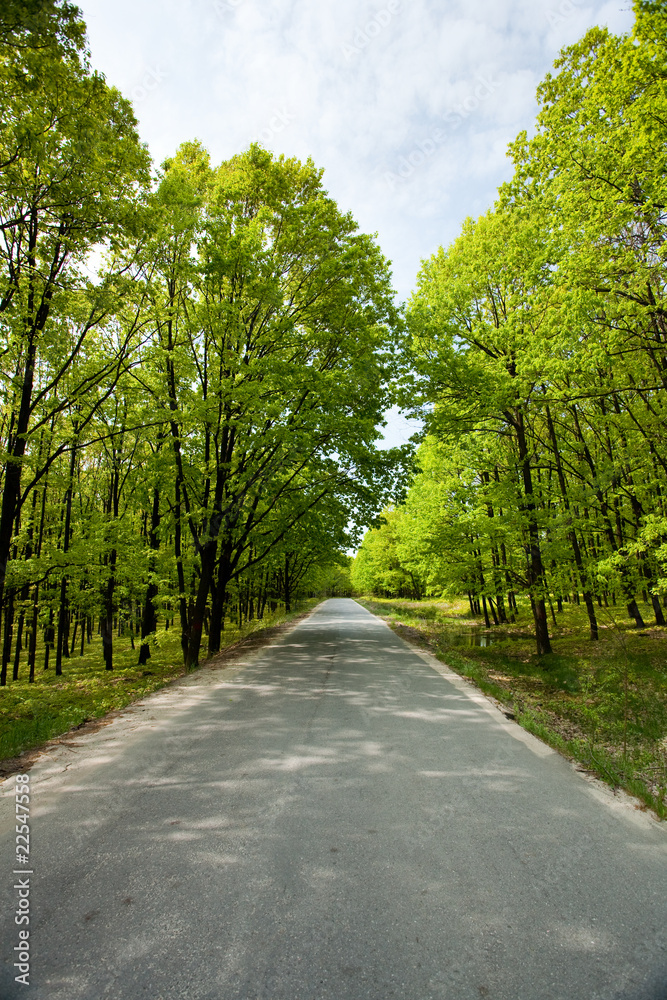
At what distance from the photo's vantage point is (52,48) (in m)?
6.18

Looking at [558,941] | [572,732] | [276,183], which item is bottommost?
[572,732]

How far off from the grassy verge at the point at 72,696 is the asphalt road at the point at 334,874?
1111 mm

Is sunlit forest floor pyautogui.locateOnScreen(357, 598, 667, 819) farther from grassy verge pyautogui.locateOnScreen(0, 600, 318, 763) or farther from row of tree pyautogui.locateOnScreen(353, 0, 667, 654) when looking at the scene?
grassy verge pyautogui.locateOnScreen(0, 600, 318, 763)

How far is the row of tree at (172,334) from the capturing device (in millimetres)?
7332

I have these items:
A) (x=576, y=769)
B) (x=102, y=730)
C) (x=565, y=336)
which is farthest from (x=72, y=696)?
(x=565, y=336)

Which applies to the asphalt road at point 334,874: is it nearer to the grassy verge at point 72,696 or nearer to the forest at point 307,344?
the grassy verge at point 72,696

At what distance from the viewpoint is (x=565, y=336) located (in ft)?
30.0

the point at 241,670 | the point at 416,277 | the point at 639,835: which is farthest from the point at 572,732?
the point at 416,277

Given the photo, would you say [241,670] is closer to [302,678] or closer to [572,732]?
[302,678]

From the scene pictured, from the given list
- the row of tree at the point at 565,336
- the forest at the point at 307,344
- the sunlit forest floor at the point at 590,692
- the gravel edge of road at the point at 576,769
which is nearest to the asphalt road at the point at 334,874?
the gravel edge of road at the point at 576,769

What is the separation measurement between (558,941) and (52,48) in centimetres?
1100

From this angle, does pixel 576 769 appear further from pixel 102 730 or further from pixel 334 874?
pixel 102 730

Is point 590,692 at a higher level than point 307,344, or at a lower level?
lower

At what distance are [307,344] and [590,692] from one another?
37.6 ft
